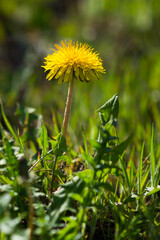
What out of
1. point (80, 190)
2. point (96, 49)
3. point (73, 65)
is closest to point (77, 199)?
point (80, 190)

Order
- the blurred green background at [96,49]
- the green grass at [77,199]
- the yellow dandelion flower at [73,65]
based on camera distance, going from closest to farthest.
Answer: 1. the green grass at [77,199]
2. the yellow dandelion flower at [73,65]
3. the blurred green background at [96,49]

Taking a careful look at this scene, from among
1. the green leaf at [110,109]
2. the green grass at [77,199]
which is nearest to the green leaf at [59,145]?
the green grass at [77,199]

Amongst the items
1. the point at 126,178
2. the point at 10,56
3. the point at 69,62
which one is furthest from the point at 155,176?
the point at 10,56

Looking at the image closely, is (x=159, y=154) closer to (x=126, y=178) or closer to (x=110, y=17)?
(x=126, y=178)

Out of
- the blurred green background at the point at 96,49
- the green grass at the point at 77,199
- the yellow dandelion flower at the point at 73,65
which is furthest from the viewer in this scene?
the blurred green background at the point at 96,49

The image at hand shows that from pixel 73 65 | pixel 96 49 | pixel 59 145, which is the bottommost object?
pixel 59 145

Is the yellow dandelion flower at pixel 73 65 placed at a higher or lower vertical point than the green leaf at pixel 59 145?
higher

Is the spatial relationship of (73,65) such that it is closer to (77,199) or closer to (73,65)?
(73,65)

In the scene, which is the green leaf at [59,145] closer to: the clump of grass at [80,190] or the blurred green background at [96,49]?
the clump of grass at [80,190]

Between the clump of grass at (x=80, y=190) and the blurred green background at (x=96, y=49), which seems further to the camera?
the blurred green background at (x=96, y=49)
